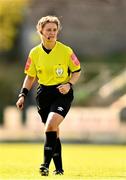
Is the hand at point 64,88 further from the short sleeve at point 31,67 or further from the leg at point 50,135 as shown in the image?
the short sleeve at point 31,67

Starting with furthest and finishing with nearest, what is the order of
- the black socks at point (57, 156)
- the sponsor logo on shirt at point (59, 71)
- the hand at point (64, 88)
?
the black socks at point (57, 156), the sponsor logo on shirt at point (59, 71), the hand at point (64, 88)

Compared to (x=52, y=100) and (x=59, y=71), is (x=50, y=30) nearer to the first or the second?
(x=59, y=71)

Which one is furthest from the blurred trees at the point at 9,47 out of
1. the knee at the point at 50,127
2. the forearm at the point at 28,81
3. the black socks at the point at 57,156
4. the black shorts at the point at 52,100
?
the knee at the point at 50,127

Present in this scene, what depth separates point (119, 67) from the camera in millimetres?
47594

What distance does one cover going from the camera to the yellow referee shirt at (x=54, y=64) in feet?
44.7

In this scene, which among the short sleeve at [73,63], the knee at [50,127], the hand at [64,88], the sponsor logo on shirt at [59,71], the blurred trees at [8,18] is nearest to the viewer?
the knee at [50,127]

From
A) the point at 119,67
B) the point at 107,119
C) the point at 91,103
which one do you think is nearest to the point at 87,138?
the point at 107,119

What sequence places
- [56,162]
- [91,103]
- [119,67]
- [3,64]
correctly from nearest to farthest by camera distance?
[56,162]
[91,103]
[119,67]
[3,64]

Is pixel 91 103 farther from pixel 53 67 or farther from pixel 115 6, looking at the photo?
pixel 53 67

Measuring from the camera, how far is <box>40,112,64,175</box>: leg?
13367mm

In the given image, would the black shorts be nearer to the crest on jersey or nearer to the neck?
the crest on jersey

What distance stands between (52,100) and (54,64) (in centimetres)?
50

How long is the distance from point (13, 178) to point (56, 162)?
Answer: 1313 mm

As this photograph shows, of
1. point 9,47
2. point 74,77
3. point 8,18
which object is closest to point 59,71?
point 74,77
